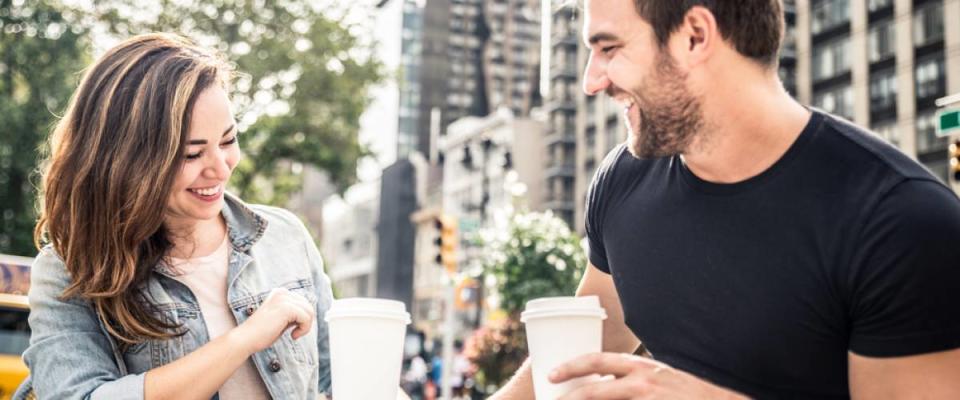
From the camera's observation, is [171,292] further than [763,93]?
Yes

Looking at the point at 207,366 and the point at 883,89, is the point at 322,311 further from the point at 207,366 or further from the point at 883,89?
the point at 883,89

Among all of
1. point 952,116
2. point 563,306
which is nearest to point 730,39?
point 563,306

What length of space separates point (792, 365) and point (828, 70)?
48215 millimetres

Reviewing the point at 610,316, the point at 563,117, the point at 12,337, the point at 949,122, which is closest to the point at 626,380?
the point at 610,316

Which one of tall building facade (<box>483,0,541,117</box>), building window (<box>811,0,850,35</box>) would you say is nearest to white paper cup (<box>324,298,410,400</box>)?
building window (<box>811,0,850,35</box>)

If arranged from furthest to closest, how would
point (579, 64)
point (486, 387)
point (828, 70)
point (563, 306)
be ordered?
point (579, 64) < point (828, 70) < point (486, 387) < point (563, 306)

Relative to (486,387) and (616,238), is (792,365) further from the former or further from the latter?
(486,387)

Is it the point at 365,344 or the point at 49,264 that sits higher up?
the point at 49,264

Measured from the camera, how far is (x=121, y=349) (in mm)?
2314

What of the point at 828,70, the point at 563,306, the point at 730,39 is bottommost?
the point at 563,306

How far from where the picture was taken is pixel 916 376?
5.60 ft

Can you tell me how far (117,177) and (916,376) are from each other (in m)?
1.68

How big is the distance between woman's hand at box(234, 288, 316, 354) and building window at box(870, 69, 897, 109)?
43.9m

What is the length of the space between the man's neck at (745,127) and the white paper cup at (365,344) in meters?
0.69
